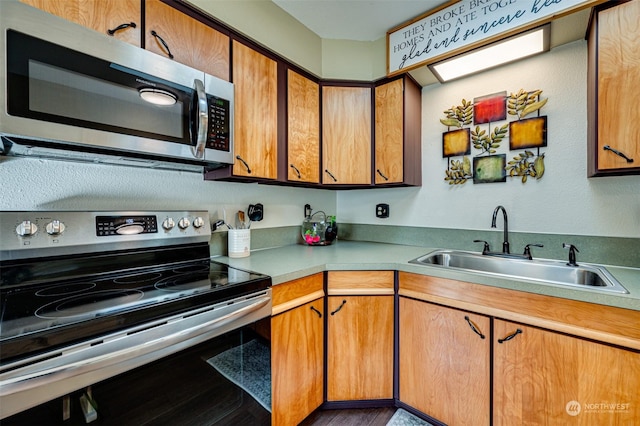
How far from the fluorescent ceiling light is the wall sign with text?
0.06m

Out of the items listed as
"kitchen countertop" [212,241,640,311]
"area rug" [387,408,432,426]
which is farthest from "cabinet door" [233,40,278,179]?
"area rug" [387,408,432,426]

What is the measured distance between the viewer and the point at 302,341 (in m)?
1.41

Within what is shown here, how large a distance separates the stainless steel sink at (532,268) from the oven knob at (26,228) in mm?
A: 1686

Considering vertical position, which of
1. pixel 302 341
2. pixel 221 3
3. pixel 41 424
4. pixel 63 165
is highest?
pixel 221 3

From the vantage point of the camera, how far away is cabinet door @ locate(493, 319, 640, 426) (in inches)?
39.0

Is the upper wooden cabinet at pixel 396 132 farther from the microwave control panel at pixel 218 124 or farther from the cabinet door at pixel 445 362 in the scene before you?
the microwave control panel at pixel 218 124

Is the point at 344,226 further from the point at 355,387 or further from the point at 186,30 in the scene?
the point at 186,30

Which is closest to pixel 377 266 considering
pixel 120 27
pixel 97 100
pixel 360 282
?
pixel 360 282

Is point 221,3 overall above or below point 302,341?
above

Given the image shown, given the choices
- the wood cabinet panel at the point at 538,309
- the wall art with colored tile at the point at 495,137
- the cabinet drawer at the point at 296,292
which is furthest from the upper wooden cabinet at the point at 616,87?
the cabinet drawer at the point at 296,292

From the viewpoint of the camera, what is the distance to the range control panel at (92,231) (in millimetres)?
1000

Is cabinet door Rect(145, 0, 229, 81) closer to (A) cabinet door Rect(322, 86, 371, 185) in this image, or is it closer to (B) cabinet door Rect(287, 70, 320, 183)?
(B) cabinet door Rect(287, 70, 320, 183)

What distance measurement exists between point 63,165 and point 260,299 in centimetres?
101

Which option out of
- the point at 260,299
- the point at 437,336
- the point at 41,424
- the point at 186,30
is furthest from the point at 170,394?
the point at 186,30
